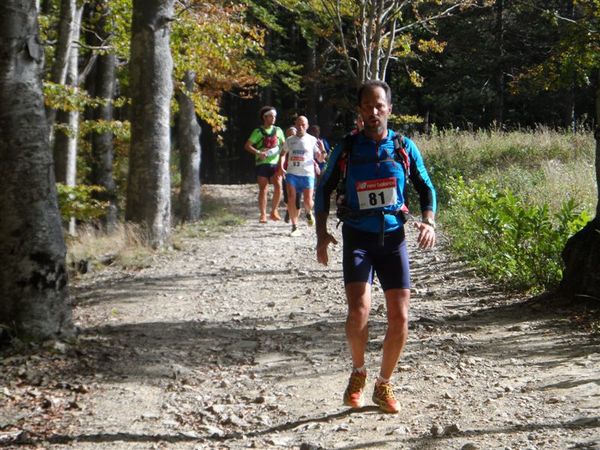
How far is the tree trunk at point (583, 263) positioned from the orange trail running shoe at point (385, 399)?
311 centimetres

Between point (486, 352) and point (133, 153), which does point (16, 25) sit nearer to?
point (486, 352)

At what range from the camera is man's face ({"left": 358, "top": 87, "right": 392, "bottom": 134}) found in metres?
5.16

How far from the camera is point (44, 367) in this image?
6.20m

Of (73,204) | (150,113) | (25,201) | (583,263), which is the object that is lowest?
(583,263)

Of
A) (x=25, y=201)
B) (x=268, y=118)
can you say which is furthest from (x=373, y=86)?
(x=268, y=118)

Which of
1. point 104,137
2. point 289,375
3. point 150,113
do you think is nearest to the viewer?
point 289,375

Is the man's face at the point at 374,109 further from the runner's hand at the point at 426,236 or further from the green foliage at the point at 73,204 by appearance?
the green foliage at the point at 73,204

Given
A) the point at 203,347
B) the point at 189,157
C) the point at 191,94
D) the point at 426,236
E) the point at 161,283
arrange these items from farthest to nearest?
the point at 189,157
the point at 191,94
the point at 161,283
the point at 203,347
the point at 426,236

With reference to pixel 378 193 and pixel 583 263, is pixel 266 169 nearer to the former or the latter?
pixel 583 263

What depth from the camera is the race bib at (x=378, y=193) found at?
202 inches

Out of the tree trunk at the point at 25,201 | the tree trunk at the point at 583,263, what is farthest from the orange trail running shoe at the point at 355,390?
the tree trunk at the point at 583,263

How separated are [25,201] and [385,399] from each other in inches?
127

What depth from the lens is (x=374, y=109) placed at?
516 centimetres

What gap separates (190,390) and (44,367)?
1130 millimetres
